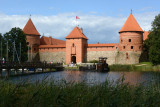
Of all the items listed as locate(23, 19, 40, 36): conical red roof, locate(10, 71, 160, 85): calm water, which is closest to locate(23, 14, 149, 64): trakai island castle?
locate(23, 19, 40, 36): conical red roof

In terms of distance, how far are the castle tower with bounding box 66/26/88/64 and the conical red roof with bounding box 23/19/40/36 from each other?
20.8 feet

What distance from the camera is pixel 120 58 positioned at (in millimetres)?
39188

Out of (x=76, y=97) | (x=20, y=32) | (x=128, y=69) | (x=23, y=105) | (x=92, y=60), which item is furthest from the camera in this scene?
(x=92, y=60)

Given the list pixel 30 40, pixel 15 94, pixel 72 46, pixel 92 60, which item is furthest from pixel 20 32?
pixel 15 94

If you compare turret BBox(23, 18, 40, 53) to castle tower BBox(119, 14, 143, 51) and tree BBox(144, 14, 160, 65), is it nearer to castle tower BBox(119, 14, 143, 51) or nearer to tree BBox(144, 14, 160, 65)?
castle tower BBox(119, 14, 143, 51)

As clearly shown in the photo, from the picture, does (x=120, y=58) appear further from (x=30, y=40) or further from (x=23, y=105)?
(x=23, y=105)

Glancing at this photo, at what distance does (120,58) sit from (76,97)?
34.0 meters

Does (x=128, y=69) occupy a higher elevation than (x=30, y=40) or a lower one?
lower

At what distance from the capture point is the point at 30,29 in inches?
1743

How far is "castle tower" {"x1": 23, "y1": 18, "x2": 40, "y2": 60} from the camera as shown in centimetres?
4366

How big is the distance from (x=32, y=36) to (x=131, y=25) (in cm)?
1722

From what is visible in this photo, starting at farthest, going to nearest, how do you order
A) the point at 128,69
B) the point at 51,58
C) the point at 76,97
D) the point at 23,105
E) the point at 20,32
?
1. the point at 51,58
2. the point at 20,32
3. the point at 128,69
4. the point at 76,97
5. the point at 23,105

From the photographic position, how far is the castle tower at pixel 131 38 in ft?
125

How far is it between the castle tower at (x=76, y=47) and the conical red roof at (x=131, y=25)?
6892mm
